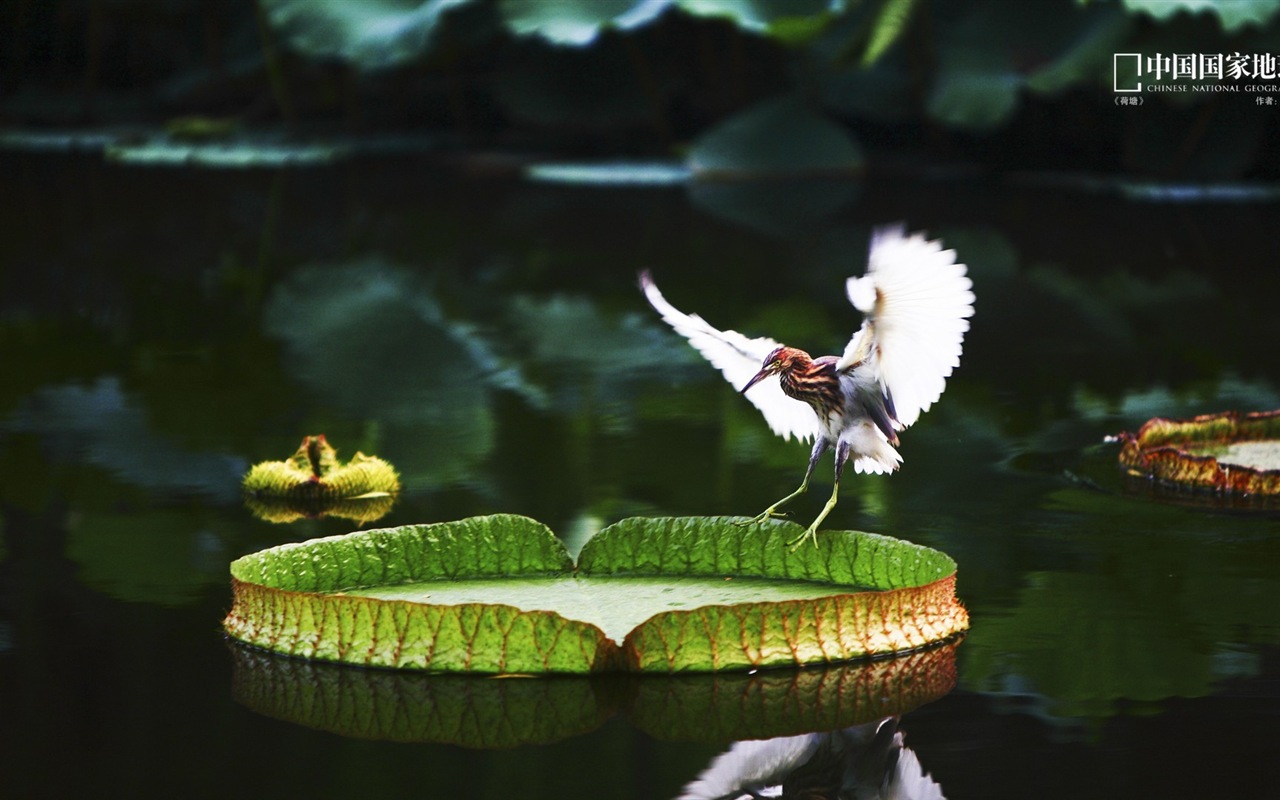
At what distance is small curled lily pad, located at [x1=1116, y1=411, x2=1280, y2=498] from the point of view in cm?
499

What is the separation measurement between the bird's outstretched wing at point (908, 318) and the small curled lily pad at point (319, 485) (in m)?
1.95

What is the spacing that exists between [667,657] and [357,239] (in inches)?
346

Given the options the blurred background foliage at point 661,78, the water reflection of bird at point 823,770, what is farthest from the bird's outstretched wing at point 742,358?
the blurred background foliage at point 661,78

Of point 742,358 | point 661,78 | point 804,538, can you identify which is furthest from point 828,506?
point 661,78

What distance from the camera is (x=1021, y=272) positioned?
405 inches

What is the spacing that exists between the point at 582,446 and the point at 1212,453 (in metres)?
1.88

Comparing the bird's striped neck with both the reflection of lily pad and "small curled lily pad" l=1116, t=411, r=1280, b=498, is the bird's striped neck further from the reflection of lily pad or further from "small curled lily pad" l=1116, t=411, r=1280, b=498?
"small curled lily pad" l=1116, t=411, r=1280, b=498

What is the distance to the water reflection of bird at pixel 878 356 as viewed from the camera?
3357 mm

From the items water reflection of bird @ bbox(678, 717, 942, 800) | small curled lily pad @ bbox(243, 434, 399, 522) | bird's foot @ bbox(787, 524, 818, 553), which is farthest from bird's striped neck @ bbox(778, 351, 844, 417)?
small curled lily pad @ bbox(243, 434, 399, 522)

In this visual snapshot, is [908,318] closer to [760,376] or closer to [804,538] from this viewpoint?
[760,376]

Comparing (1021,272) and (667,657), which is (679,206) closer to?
(1021,272)

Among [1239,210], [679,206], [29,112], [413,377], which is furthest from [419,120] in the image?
[413,377]

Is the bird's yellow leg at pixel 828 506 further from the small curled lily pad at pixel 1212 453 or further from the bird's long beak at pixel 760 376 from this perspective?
the small curled lily pad at pixel 1212 453

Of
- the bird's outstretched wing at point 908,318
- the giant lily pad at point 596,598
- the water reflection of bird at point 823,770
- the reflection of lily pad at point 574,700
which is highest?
the bird's outstretched wing at point 908,318
